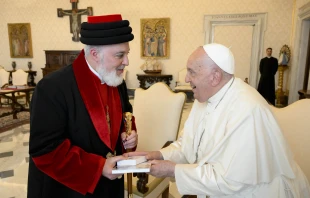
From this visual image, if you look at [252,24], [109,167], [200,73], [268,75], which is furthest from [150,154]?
[252,24]

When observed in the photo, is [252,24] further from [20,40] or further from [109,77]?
[20,40]

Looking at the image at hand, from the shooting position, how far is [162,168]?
1598 mm

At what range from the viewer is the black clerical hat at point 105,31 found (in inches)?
56.9

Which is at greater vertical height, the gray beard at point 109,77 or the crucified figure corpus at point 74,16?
the crucified figure corpus at point 74,16

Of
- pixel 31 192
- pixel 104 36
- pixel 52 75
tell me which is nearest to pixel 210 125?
pixel 104 36

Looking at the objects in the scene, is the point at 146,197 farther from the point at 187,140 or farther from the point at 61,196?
the point at 61,196

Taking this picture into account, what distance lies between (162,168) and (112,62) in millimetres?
754

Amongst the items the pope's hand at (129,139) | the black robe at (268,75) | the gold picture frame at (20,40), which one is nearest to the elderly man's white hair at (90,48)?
the pope's hand at (129,139)

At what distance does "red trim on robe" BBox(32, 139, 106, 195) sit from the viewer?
1.35 metres

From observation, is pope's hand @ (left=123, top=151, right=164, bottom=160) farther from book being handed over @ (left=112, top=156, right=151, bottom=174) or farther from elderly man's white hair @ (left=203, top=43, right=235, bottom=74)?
elderly man's white hair @ (left=203, top=43, right=235, bottom=74)

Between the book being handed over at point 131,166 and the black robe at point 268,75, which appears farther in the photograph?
the black robe at point 268,75

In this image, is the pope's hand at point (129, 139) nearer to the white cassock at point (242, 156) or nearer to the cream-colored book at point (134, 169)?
the cream-colored book at point (134, 169)

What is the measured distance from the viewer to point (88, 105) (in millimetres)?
1464

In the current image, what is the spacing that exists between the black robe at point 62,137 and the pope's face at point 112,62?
0.19 m
